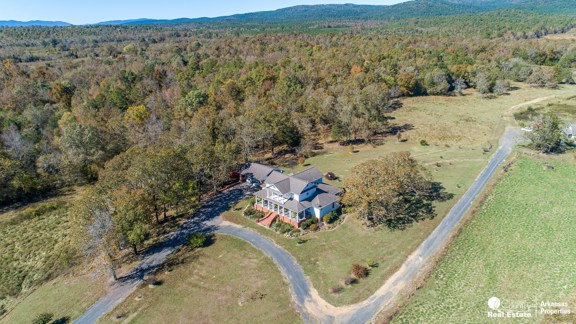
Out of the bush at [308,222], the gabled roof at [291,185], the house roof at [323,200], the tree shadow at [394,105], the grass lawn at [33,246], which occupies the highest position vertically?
the gabled roof at [291,185]

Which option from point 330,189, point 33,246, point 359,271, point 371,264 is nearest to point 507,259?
point 371,264

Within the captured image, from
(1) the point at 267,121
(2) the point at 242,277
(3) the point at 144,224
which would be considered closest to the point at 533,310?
(2) the point at 242,277

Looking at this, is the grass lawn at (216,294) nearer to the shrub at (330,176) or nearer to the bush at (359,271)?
the bush at (359,271)

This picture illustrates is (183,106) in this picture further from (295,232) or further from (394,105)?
(394,105)

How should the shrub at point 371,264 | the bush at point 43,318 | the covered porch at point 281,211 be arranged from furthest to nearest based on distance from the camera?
the covered porch at point 281,211
the shrub at point 371,264
the bush at point 43,318

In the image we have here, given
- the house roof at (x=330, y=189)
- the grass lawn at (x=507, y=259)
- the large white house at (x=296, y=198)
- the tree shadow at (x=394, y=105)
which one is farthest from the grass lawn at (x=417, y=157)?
the house roof at (x=330, y=189)

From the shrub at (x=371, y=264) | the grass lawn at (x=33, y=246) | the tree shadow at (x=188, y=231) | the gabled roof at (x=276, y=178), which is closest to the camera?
the shrub at (x=371, y=264)

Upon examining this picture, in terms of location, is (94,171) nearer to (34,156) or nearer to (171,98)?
(34,156)
